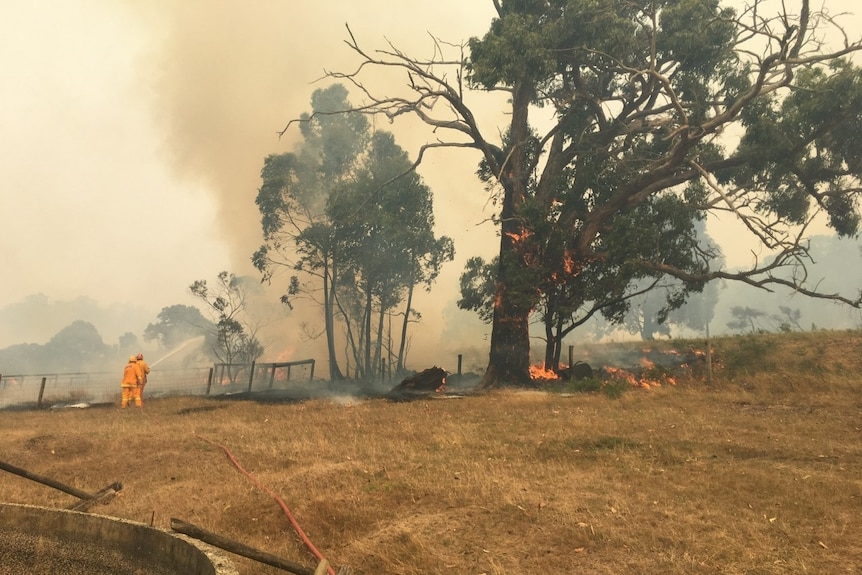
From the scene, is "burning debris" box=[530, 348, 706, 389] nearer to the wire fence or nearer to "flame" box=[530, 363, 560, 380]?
"flame" box=[530, 363, 560, 380]

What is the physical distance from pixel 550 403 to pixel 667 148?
14.7 metres

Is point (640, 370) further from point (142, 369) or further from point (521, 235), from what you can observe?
point (142, 369)

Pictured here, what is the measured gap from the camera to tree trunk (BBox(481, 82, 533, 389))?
77.1 feet

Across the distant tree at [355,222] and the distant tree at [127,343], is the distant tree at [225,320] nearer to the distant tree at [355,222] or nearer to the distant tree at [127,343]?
the distant tree at [355,222]

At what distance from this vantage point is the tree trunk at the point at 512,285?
925 inches

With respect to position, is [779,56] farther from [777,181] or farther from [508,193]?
[508,193]

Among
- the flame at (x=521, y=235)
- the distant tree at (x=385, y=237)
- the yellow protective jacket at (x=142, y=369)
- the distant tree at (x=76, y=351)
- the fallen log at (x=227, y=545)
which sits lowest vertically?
the fallen log at (x=227, y=545)

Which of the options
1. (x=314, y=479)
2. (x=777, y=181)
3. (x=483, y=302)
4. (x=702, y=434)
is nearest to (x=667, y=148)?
(x=777, y=181)

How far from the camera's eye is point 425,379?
77.3ft

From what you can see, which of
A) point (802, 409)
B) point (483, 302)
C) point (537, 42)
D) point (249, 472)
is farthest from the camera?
point (483, 302)

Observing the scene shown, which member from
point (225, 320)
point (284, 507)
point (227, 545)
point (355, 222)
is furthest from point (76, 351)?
point (227, 545)

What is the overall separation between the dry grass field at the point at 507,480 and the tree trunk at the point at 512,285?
7163 mm

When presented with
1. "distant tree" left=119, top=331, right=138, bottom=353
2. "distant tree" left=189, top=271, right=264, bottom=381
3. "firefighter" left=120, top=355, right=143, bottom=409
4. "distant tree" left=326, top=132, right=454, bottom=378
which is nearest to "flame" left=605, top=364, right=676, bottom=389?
"distant tree" left=326, top=132, right=454, bottom=378

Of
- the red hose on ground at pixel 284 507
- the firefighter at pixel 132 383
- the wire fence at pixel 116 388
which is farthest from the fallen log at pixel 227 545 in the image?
the wire fence at pixel 116 388
